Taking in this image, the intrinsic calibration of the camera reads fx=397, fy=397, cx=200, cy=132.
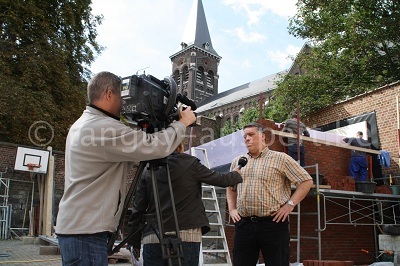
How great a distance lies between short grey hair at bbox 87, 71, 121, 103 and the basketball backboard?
1100 cm

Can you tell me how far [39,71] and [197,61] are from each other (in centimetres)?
4521

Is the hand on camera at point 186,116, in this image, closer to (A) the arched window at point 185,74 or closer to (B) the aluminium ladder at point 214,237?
(B) the aluminium ladder at point 214,237

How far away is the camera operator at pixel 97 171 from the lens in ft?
5.64

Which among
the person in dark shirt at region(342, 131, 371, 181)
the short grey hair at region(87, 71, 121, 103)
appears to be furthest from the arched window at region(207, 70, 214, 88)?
the short grey hair at region(87, 71, 121, 103)

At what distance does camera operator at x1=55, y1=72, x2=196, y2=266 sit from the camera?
5.64 ft

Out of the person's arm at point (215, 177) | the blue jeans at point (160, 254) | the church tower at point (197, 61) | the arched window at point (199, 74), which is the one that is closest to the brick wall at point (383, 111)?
the person's arm at point (215, 177)

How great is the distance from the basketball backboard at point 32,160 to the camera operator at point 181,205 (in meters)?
10.4

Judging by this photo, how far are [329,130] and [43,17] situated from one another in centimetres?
1190

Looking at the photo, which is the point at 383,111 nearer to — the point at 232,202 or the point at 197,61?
the point at 232,202

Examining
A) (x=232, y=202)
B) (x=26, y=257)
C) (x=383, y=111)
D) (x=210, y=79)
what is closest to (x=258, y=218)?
(x=232, y=202)

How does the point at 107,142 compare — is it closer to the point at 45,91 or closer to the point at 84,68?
the point at 45,91

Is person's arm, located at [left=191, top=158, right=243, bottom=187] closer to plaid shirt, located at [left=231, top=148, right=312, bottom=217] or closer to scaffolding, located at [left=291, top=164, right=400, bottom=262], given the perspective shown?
plaid shirt, located at [left=231, top=148, right=312, bottom=217]

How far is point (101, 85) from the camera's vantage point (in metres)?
1.90

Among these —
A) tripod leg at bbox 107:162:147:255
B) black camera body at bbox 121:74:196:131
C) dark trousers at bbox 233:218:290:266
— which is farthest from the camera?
dark trousers at bbox 233:218:290:266
